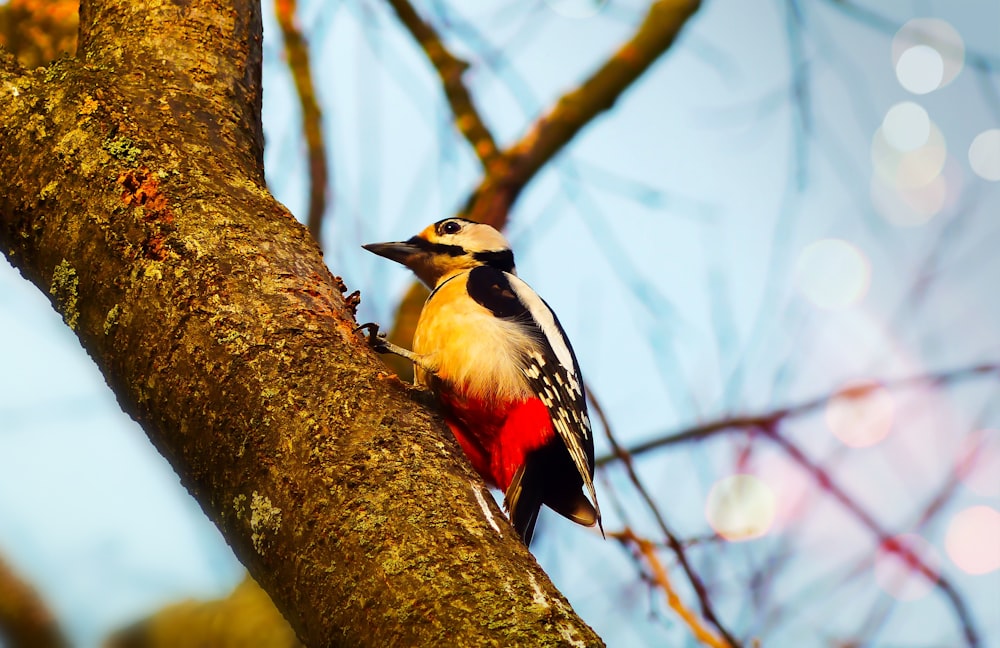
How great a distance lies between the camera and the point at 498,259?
4.01 metres

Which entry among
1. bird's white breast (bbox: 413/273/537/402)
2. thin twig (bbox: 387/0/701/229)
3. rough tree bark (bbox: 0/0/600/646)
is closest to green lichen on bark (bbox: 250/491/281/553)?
rough tree bark (bbox: 0/0/600/646)

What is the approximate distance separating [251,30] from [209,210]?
0.79 metres

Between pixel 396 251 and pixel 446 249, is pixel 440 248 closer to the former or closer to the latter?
pixel 446 249

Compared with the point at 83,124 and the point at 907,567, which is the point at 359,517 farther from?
the point at 907,567

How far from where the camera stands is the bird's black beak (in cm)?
380

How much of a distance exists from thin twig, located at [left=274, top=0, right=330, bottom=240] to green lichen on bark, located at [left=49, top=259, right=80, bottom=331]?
2.07 m

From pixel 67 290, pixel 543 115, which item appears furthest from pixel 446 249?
pixel 67 290

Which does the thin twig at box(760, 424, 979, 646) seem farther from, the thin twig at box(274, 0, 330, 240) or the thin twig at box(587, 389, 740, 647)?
the thin twig at box(274, 0, 330, 240)

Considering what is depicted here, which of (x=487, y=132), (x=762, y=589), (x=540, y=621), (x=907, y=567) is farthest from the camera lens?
(x=487, y=132)

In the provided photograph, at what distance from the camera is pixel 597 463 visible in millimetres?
4027

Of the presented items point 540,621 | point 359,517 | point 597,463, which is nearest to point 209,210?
point 359,517

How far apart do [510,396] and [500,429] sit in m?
0.10

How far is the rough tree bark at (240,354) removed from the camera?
1271mm

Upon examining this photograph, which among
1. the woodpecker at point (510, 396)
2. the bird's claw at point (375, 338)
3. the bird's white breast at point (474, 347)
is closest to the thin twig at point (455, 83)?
the woodpecker at point (510, 396)
